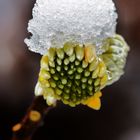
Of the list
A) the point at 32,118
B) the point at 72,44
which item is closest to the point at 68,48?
the point at 72,44

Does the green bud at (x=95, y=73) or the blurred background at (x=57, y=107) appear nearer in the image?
the green bud at (x=95, y=73)

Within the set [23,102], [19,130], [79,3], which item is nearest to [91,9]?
[79,3]

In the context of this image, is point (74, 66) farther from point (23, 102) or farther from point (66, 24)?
point (23, 102)

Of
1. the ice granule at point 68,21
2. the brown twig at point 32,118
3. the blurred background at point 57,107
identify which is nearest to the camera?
the ice granule at point 68,21

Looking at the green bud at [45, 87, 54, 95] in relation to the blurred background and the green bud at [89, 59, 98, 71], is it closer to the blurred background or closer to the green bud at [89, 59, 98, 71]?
the green bud at [89, 59, 98, 71]

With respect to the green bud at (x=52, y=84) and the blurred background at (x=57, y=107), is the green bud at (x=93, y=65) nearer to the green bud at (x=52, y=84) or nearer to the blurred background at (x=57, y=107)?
the green bud at (x=52, y=84)

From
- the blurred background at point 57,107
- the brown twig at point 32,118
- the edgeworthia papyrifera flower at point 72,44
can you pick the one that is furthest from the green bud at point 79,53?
the blurred background at point 57,107
